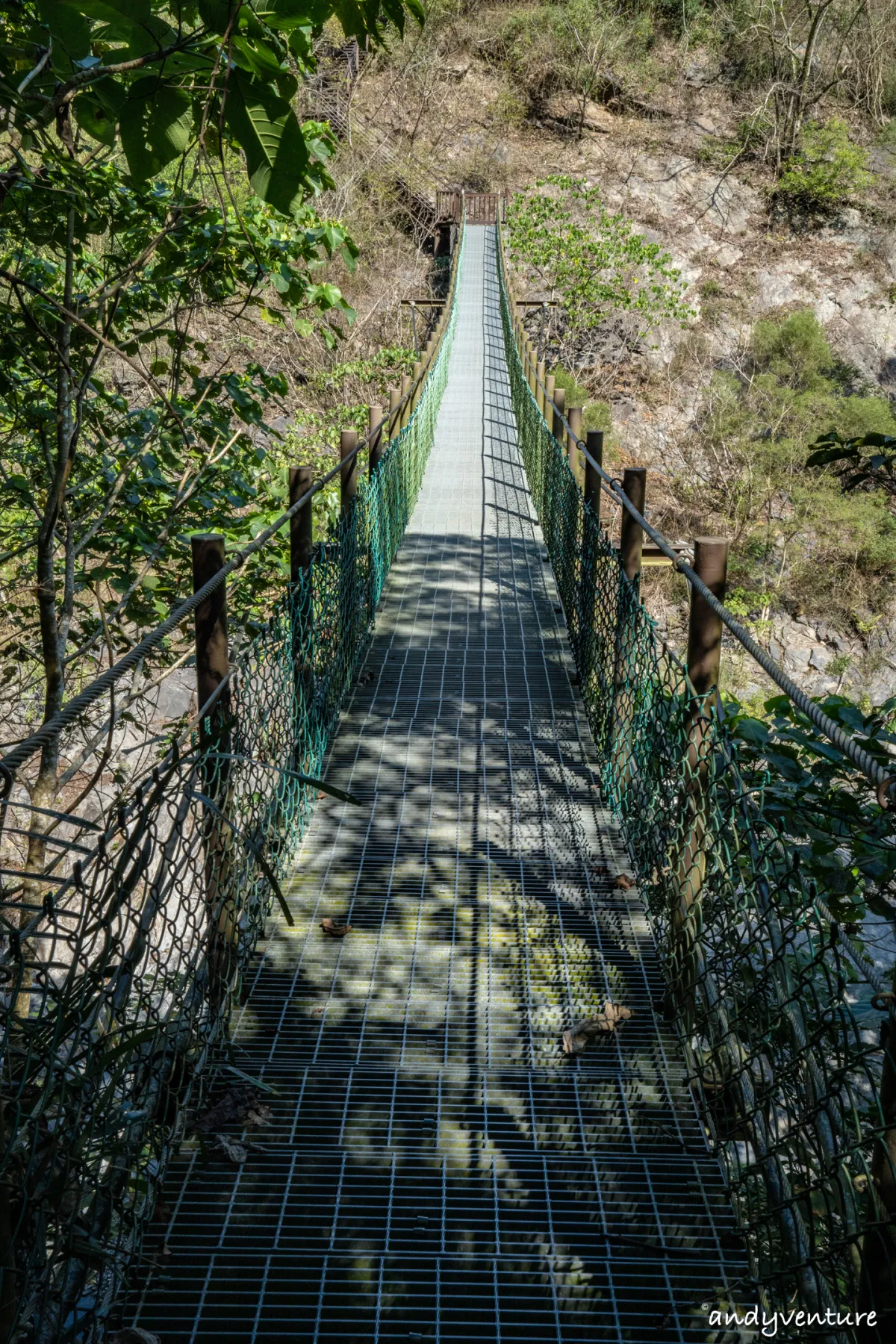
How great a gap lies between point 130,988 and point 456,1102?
38.1 inches

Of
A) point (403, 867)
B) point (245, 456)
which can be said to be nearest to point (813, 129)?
point (245, 456)

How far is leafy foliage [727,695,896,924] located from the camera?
2.30 metres

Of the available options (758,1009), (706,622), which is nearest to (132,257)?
(706,622)

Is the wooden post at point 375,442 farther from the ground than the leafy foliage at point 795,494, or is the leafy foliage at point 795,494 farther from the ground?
the wooden post at point 375,442

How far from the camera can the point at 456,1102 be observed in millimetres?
2357

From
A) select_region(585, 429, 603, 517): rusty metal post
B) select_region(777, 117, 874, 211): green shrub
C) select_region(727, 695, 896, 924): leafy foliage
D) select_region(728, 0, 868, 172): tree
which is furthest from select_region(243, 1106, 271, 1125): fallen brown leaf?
select_region(728, 0, 868, 172): tree

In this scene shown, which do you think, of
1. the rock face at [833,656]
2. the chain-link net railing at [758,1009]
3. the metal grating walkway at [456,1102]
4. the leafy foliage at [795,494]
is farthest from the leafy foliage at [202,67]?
the leafy foliage at [795,494]

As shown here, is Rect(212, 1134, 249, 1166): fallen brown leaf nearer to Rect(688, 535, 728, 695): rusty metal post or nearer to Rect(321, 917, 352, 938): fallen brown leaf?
Rect(321, 917, 352, 938): fallen brown leaf

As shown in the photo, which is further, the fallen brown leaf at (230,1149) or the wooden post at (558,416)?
the wooden post at (558,416)

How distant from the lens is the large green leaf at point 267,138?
1367 millimetres

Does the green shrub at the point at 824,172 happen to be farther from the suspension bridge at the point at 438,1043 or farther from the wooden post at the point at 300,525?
the wooden post at the point at 300,525

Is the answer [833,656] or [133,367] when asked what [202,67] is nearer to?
[133,367]

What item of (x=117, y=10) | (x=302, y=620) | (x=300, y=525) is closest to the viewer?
(x=117, y=10)

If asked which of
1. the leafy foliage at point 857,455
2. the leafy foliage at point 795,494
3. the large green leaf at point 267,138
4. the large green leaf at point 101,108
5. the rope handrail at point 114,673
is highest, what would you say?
the large green leaf at point 101,108
